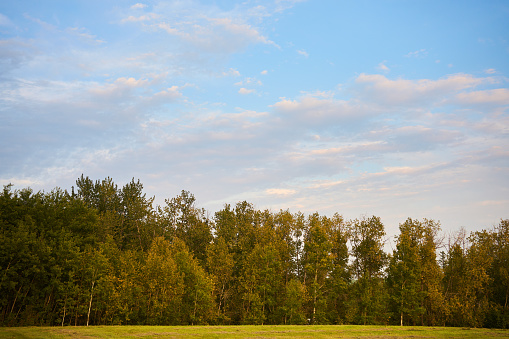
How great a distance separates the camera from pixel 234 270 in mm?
73000

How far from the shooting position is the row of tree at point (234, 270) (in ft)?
172

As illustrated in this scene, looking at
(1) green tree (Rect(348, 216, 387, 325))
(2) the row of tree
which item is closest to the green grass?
(2) the row of tree

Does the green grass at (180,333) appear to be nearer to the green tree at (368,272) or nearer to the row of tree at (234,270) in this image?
the row of tree at (234,270)

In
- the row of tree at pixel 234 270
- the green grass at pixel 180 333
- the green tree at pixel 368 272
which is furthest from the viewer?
the green tree at pixel 368 272

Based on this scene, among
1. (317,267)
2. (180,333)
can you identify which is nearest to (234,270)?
(317,267)

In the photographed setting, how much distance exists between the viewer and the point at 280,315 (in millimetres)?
63719

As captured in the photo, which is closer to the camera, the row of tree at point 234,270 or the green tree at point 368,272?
the row of tree at point 234,270

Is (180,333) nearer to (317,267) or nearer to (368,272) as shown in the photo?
(317,267)

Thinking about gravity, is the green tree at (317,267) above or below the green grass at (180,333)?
above

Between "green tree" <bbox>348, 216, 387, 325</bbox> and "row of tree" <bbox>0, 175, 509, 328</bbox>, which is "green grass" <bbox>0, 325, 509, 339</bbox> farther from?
"green tree" <bbox>348, 216, 387, 325</bbox>

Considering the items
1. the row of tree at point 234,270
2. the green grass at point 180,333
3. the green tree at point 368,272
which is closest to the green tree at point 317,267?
the row of tree at point 234,270

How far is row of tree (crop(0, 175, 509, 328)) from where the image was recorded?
5250 cm

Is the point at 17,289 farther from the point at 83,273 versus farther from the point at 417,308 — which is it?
the point at 417,308

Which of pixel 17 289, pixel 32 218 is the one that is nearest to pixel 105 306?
pixel 17 289
